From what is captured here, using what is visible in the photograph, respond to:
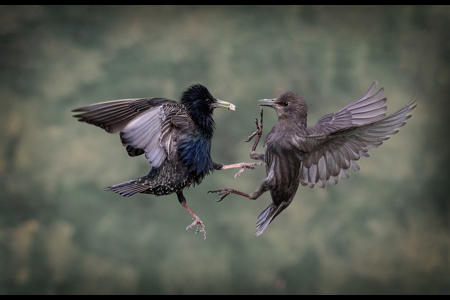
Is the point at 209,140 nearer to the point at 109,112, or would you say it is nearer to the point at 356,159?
the point at 109,112

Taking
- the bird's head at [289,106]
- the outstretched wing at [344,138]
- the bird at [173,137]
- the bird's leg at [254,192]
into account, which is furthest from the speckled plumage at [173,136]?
the outstretched wing at [344,138]

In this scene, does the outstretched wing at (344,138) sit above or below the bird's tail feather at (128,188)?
above

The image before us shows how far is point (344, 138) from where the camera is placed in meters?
2.81

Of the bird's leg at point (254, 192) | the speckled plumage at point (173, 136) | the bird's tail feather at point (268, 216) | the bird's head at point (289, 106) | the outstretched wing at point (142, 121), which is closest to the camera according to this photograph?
the outstretched wing at point (142, 121)

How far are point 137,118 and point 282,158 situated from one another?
0.88 m

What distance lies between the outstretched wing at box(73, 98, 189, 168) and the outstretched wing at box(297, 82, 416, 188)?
0.78m

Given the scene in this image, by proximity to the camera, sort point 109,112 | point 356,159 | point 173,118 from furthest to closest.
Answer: point 356,159, point 173,118, point 109,112

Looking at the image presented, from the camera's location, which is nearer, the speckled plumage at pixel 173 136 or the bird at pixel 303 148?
the speckled plumage at pixel 173 136

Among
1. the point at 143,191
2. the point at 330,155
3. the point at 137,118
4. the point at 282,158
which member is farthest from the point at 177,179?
the point at 330,155

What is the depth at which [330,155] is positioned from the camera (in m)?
2.91

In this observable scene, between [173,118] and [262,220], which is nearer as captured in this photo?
[173,118]

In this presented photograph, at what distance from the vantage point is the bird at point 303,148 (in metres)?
2.73

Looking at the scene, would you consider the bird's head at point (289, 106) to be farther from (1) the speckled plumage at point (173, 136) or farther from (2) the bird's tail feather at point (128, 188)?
(2) the bird's tail feather at point (128, 188)

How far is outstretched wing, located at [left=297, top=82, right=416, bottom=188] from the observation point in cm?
269
